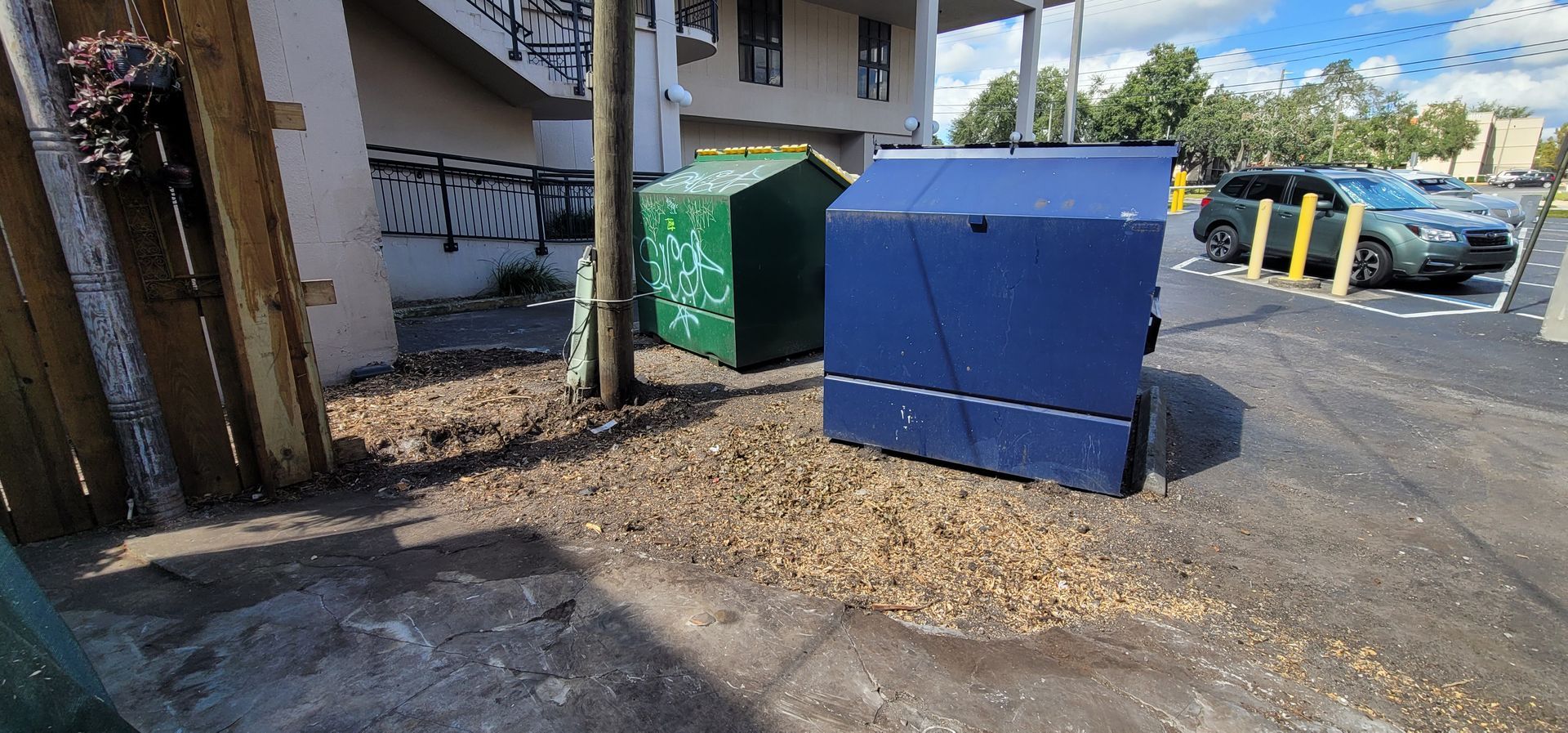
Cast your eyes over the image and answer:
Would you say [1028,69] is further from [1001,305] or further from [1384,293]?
[1001,305]

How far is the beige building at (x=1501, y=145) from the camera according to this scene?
75.4 meters

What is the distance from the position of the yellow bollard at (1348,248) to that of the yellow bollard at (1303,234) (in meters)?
0.68

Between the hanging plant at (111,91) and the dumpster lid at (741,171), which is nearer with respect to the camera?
the hanging plant at (111,91)

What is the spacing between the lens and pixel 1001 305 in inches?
154

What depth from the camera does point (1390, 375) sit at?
257 inches

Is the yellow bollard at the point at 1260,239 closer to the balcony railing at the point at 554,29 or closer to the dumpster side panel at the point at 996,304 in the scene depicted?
the dumpster side panel at the point at 996,304

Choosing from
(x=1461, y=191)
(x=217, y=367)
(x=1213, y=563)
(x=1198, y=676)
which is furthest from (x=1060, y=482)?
(x=1461, y=191)

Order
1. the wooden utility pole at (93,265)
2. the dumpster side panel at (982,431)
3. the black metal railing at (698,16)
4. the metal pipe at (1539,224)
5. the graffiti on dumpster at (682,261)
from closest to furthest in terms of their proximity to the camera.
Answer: the wooden utility pole at (93,265) → the dumpster side panel at (982,431) → the graffiti on dumpster at (682,261) → the metal pipe at (1539,224) → the black metal railing at (698,16)

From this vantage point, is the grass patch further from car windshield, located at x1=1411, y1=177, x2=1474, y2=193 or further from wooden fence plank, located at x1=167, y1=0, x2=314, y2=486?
car windshield, located at x1=1411, y1=177, x2=1474, y2=193

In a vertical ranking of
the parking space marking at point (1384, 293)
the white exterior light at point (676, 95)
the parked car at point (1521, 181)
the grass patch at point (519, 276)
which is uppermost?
the white exterior light at point (676, 95)

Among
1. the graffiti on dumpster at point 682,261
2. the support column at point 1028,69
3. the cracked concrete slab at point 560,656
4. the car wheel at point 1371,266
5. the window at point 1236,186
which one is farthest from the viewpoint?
the support column at point 1028,69

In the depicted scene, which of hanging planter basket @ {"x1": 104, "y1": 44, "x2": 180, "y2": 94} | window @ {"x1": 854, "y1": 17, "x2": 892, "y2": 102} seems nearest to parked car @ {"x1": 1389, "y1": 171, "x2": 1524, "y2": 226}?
window @ {"x1": 854, "y1": 17, "x2": 892, "y2": 102}

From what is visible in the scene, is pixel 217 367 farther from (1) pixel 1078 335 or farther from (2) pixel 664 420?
(1) pixel 1078 335

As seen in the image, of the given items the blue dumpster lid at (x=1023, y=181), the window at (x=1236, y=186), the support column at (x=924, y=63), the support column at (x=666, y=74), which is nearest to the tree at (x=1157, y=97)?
the support column at (x=924, y=63)
